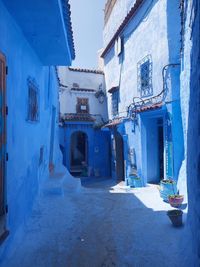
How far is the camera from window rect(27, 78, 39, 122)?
565cm

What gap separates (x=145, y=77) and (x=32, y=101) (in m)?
6.85

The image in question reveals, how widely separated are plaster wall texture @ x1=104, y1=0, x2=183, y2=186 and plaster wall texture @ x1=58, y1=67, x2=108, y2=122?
625 cm

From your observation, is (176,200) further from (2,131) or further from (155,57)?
(155,57)

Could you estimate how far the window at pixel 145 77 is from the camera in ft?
36.0

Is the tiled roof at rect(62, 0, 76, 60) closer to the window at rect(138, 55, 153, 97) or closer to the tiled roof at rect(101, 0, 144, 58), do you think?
the window at rect(138, 55, 153, 97)

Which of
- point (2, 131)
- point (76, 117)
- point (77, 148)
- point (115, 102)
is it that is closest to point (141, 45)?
point (115, 102)

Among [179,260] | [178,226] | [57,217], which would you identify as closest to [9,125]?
[57,217]

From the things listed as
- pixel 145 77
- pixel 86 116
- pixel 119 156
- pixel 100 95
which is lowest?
pixel 119 156

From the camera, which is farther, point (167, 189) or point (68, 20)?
point (167, 189)

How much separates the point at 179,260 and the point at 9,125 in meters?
3.45

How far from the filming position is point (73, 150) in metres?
23.9

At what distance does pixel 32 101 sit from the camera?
19.6 feet

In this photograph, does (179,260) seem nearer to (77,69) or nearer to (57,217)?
(57,217)

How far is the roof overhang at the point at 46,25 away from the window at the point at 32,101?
2.82ft
